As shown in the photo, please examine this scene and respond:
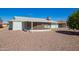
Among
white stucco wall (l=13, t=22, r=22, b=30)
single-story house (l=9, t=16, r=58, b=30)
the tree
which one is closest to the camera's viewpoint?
single-story house (l=9, t=16, r=58, b=30)

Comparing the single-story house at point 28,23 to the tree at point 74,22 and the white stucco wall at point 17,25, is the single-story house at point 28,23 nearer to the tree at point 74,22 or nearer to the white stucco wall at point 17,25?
the white stucco wall at point 17,25

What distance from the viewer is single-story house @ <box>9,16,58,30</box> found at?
7.57m

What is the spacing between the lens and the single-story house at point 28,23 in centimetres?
757

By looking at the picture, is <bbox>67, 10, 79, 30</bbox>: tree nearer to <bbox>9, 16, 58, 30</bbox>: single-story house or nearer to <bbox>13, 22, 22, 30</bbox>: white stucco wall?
<bbox>9, 16, 58, 30</bbox>: single-story house

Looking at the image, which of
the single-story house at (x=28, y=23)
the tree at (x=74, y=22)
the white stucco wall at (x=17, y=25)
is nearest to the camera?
the single-story house at (x=28, y=23)

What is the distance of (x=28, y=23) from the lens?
8203 millimetres

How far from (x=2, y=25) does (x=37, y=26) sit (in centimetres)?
232

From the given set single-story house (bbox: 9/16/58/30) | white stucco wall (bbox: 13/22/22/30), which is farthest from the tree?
white stucco wall (bbox: 13/22/22/30)

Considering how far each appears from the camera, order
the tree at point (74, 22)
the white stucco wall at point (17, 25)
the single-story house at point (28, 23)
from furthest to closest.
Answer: the tree at point (74, 22)
the white stucco wall at point (17, 25)
the single-story house at point (28, 23)

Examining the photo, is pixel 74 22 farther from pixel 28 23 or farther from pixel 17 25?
pixel 17 25

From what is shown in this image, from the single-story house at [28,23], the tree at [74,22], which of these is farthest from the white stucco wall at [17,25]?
the tree at [74,22]

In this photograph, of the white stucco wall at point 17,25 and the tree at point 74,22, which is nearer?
the white stucco wall at point 17,25
